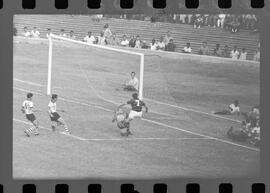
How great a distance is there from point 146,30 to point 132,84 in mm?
744

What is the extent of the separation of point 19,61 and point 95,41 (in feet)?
3.44

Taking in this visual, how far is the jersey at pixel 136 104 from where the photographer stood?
45.8 feet

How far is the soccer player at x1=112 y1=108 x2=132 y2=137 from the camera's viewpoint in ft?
45.6

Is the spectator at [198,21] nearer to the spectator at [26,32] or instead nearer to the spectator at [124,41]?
the spectator at [124,41]

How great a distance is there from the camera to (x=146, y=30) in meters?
14.0

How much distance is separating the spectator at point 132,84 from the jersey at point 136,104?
16 centimetres

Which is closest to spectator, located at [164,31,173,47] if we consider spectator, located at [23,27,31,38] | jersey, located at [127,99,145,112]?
jersey, located at [127,99,145,112]

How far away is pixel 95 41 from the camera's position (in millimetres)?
14062

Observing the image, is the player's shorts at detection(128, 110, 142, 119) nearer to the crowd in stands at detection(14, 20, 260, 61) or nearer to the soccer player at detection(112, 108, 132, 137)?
the soccer player at detection(112, 108, 132, 137)

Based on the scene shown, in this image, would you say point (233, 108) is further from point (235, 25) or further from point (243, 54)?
point (235, 25)

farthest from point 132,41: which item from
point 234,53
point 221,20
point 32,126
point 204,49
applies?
point 32,126

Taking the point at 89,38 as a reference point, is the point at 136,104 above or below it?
below

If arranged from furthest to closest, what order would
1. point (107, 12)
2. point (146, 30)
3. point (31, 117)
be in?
point (146, 30) < point (31, 117) < point (107, 12)
